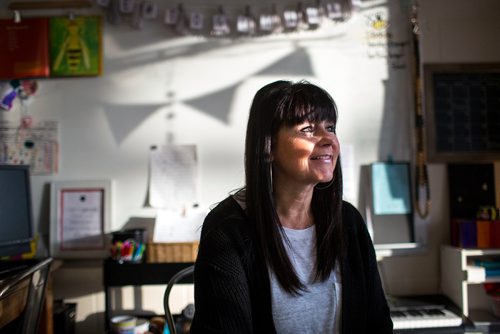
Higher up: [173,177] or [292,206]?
[173,177]

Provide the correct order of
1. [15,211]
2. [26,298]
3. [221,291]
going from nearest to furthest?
[221,291], [26,298], [15,211]

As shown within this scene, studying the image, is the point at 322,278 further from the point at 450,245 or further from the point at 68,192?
the point at 68,192

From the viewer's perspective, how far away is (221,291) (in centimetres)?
94

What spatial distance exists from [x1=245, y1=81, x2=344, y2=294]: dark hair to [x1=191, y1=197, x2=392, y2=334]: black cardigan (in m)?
0.04

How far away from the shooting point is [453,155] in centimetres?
219

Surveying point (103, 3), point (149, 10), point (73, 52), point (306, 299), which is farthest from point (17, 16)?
point (306, 299)

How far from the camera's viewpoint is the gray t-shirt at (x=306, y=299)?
0.99 metres

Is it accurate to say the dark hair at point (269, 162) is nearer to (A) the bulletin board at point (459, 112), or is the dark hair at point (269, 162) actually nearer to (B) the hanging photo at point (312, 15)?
(B) the hanging photo at point (312, 15)

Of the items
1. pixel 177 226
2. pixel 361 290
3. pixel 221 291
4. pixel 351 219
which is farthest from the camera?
pixel 177 226

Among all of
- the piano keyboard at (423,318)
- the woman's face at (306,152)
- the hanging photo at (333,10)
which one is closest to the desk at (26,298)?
the woman's face at (306,152)

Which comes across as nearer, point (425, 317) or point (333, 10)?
point (425, 317)

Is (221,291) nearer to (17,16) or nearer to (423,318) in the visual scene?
(423,318)

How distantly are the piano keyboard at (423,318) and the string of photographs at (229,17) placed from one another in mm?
1548

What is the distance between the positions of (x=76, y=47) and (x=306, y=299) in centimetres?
187
